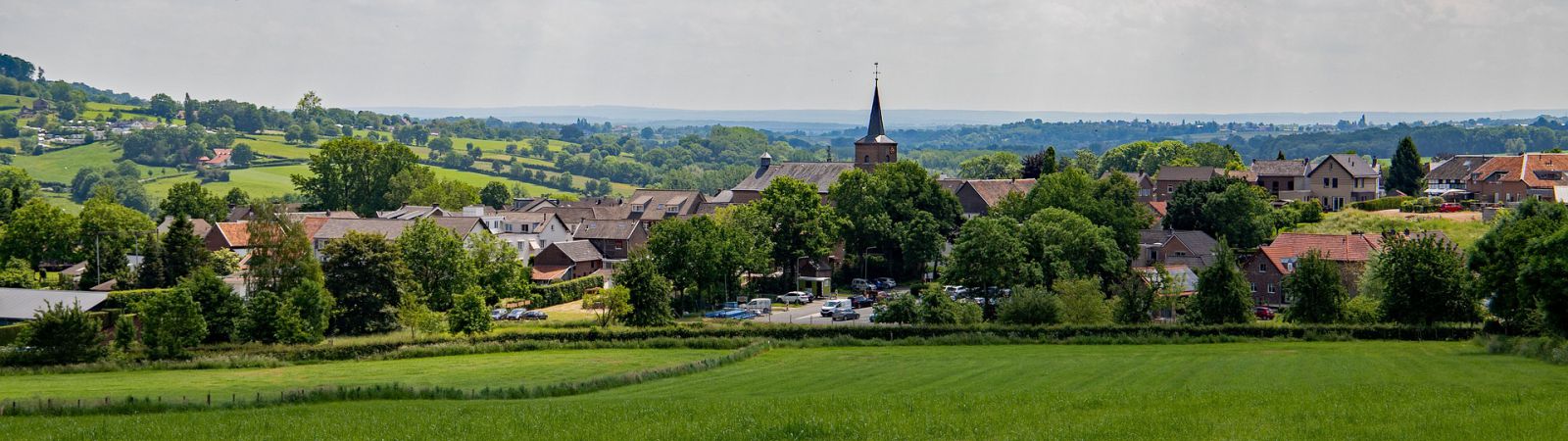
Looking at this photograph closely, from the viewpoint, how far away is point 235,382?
44.6 m

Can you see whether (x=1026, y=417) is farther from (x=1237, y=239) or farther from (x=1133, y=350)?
(x=1237, y=239)

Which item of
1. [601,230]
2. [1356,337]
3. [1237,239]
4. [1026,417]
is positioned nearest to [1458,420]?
[1026,417]

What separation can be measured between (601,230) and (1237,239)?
133 feet

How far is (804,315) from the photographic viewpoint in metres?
70.6

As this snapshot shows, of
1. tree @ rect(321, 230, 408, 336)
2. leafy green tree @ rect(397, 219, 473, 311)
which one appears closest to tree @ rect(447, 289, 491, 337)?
tree @ rect(321, 230, 408, 336)

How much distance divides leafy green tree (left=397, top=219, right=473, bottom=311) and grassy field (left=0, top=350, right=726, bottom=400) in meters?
16.3

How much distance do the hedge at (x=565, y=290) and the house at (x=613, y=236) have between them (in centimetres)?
970

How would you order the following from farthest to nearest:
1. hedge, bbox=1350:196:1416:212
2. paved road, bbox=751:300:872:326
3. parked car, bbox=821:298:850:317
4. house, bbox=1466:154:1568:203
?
house, bbox=1466:154:1568:203 < hedge, bbox=1350:196:1416:212 < parked car, bbox=821:298:850:317 < paved road, bbox=751:300:872:326

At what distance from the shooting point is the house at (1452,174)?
114m

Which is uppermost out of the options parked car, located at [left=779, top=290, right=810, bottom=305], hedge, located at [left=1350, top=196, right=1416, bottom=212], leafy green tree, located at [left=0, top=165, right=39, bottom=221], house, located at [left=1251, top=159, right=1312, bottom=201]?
house, located at [left=1251, top=159, right=1312, bottom=201]

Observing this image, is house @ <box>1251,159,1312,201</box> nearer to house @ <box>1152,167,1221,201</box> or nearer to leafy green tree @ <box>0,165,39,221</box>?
house @ <box>1152,167,1221,201</box>

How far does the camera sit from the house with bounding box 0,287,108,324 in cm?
6053

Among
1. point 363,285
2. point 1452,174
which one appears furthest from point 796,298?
point 1452,174

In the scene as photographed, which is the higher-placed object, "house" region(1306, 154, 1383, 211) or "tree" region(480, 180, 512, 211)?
"house" region(1306, 154, 1383, 211)
